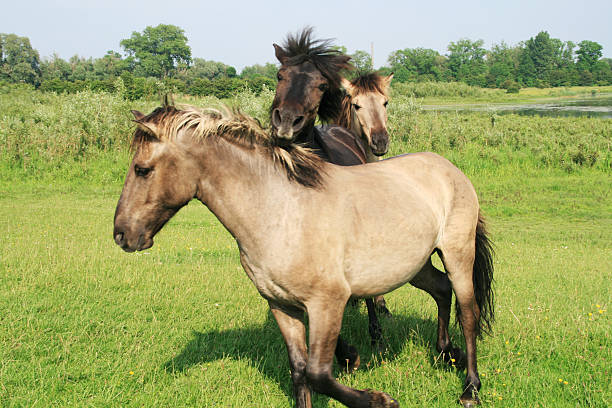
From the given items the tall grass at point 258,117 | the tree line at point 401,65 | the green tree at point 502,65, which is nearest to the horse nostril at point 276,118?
the tall grass at point 258,117

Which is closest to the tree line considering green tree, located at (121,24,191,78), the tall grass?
green tree, located at (121,24,191,78)

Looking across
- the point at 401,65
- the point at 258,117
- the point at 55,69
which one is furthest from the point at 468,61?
the point at 258,117

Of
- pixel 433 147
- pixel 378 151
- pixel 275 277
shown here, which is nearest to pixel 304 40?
pixel 378 151

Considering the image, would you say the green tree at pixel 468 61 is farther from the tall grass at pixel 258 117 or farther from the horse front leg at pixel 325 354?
the horse front leg at pixel 325 354

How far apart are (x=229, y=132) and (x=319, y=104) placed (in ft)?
6.29

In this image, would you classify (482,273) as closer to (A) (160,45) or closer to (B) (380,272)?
(B) (380,272)

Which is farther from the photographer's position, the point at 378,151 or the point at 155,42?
the point at 155,42

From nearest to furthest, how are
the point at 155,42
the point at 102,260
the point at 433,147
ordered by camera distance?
the point at 102,260, the point at 433,147, the point at 155,42

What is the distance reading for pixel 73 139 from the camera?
17.1 meters

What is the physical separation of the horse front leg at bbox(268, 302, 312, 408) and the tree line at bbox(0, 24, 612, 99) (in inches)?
2436

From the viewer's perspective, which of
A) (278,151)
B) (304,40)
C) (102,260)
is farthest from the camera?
(102,260)

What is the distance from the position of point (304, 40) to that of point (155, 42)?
5154 inches

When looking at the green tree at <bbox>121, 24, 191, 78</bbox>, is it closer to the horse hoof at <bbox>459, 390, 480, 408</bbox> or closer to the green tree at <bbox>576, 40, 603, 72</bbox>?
the green tree at <bbox>576, 40, 603, 72</bbox>

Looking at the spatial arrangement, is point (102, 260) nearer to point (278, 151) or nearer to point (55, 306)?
point (55, 306)
